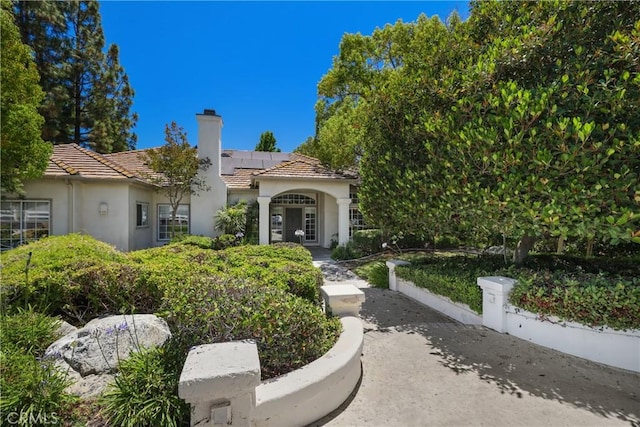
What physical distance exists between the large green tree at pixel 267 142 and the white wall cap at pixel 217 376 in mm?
36688

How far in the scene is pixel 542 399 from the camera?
3641mm

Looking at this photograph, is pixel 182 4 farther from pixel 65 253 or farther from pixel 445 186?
pixel 445 186

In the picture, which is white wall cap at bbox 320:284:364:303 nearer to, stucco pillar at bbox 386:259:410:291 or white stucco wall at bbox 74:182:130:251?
stucco pillar at bbox 386:259:410:291

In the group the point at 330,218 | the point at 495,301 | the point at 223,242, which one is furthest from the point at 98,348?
the point at 330,218

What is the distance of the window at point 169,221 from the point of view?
1664cm

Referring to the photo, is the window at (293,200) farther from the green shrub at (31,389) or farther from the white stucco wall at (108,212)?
the green shrub at (31,389)

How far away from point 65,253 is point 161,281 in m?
2.63

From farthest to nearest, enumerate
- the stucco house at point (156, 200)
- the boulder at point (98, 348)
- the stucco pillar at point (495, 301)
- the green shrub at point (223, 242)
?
the green shrub at point (223, 242), the stucco house at point (156, 200), the stucco pillar at point (495, 301), the boulder at point (98, 348)

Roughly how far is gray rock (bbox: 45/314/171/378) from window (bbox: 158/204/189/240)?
1291cm

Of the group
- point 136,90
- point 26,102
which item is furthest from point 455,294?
point 136,90

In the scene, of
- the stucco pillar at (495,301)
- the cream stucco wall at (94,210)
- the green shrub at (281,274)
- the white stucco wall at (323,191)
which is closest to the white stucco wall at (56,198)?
the cream stucco wall at (94,210)

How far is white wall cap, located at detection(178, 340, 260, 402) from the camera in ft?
8.02

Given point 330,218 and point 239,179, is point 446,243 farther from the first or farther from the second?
point 239,179

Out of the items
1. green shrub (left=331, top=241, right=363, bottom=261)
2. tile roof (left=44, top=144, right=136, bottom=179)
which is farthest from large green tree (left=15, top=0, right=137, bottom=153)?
green shrub (left=331, top=241, right=363, bottom=261)
